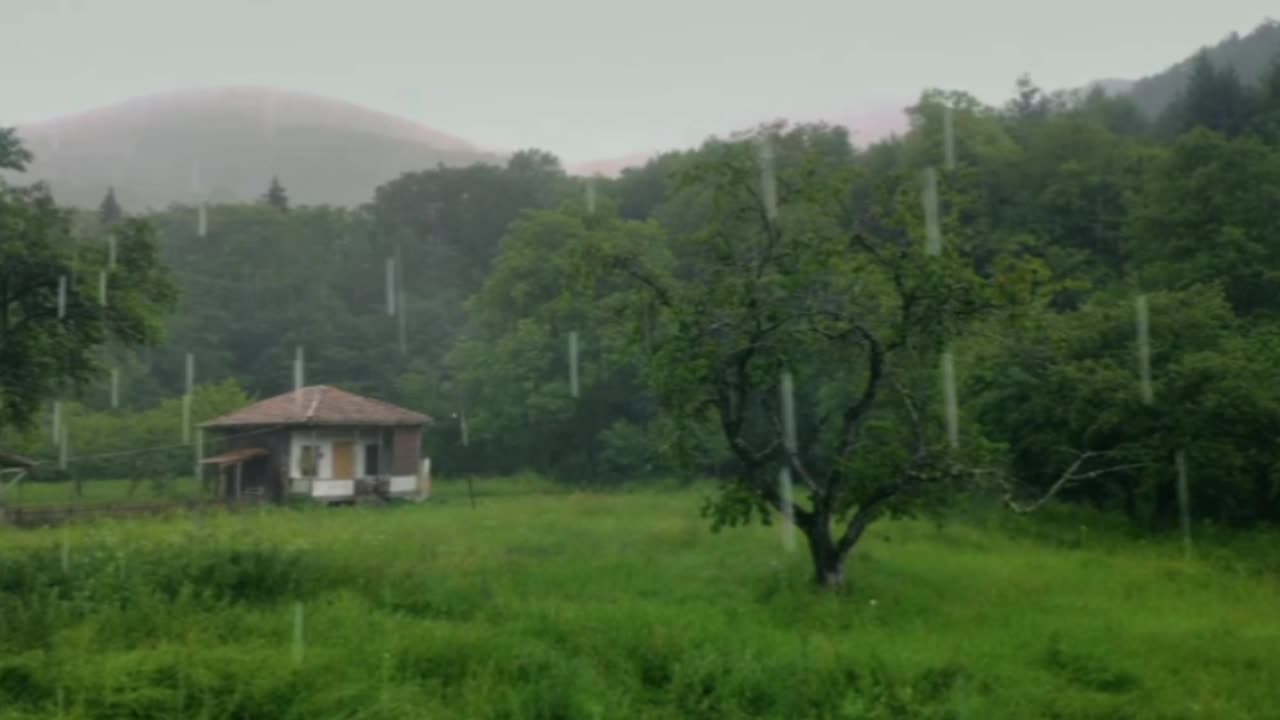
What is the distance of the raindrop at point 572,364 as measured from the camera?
41.8 metres

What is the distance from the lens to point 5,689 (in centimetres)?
865

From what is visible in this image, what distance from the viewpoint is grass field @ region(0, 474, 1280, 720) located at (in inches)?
337

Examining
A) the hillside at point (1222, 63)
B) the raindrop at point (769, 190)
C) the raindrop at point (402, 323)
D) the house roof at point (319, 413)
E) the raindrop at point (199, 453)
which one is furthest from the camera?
the hillside at point (1222, 63)

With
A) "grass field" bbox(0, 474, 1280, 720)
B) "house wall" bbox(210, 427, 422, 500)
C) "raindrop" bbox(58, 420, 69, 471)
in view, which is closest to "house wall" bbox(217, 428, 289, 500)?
"house wall" bbox(210, 427, 422, 500)

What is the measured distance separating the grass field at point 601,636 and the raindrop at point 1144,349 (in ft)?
19.0

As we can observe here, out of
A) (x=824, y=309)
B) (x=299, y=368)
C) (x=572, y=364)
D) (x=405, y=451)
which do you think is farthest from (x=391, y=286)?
(x=824, y=309)

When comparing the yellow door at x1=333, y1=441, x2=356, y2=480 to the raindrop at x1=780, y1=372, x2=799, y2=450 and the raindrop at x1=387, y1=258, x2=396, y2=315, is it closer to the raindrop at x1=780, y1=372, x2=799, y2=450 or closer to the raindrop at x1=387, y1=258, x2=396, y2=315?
the raindrop at x1=780, y1=372, x2=799, y2=450

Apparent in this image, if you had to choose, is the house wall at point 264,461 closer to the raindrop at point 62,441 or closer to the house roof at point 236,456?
the house roof at point 236,456

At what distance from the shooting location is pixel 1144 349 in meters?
21.2

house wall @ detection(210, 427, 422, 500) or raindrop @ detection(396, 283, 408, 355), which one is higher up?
raindrop @ detection(396, 283, 408, 355)

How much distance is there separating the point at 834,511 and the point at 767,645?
3794 mm

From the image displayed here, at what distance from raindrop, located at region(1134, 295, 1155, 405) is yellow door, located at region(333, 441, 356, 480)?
2259 cm

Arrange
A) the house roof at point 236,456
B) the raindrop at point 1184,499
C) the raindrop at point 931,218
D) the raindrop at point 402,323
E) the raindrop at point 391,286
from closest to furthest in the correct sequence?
the raindrop at point 931,218
the raindrop at point 1184,499
the house roof at point 236,456
the raindrop at point 402,323
the raindrop at point 391,286

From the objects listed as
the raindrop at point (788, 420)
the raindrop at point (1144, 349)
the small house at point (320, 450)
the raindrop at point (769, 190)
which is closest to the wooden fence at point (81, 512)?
the small house at point (320, 450)
